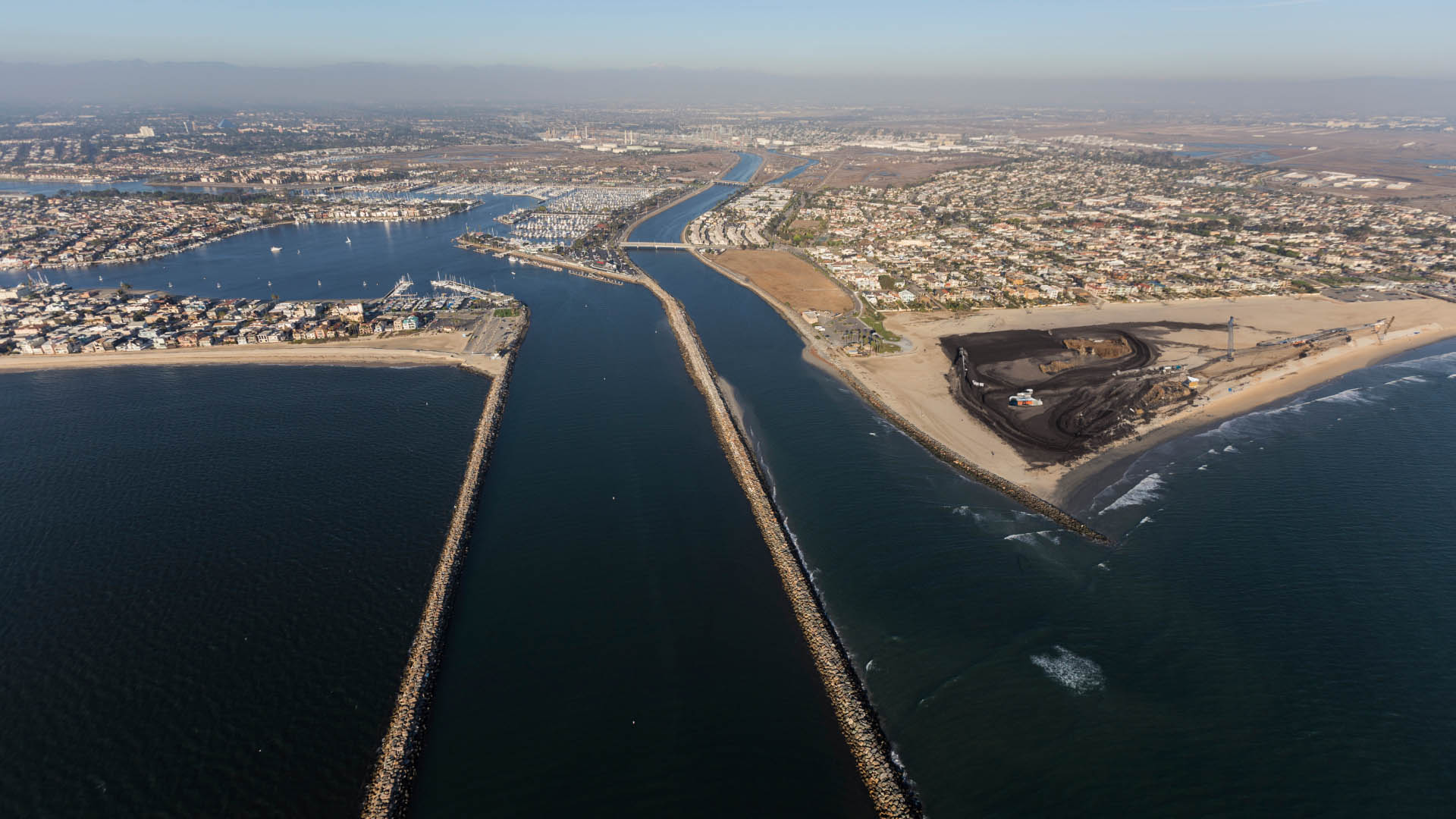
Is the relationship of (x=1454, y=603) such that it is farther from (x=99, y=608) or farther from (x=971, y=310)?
(x=99, y=608)

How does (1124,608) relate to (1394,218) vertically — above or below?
below

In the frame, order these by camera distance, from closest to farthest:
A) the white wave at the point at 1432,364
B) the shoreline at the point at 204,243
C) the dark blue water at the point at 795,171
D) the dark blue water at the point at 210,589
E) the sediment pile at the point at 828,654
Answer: the sediment pile at the point at 828,654 → the dark blue water at the point at 210,589 → the white wave at the point at 1432,364 → the shoreline at the point at 204,243 → the dark blue water at the point at 795,171

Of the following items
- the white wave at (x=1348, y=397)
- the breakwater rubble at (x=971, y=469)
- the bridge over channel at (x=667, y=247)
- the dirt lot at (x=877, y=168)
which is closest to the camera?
the breakwater rubble at (x=971, y=469)

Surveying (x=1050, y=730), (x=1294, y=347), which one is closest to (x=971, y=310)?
(x=1294, y=347)

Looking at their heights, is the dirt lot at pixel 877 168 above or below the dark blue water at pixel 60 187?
above

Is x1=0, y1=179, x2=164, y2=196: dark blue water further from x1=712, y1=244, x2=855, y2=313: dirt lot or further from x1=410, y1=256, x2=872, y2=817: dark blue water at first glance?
x1=410, y1=256, x2=872, y2=817: dark blue water

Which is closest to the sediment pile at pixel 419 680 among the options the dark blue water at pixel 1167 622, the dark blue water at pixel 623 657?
the dark blue water at pixel 623 657

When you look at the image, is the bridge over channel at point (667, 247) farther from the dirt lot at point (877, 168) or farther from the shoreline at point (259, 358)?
the dirt lot at point (877, 168)
